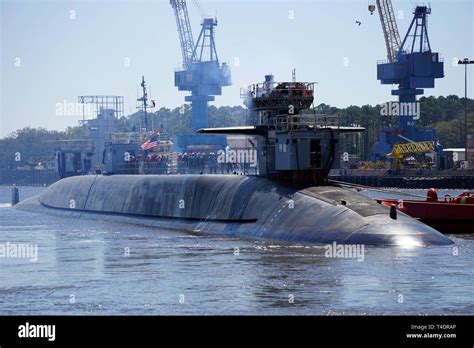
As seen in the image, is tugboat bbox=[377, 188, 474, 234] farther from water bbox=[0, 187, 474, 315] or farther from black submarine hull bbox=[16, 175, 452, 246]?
black submarine hull bbox=[16, 175, 452, 246]

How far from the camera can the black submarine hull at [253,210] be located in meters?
40.0

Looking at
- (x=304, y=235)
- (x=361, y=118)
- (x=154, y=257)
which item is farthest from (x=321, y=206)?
(x=361, y=118)

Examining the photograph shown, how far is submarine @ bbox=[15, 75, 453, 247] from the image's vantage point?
133 feet

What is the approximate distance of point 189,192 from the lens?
55.6 meters

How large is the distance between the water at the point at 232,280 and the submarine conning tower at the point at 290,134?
4.90m

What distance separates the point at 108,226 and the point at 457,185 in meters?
80.4

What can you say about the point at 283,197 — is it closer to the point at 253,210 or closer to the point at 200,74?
the point at 253,210

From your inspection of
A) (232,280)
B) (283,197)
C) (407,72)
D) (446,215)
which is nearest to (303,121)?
(283,197)

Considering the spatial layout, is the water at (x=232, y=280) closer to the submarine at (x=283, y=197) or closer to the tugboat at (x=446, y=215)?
the submarine at (x=283, y=197)

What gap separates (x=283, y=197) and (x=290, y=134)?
327 centimetres

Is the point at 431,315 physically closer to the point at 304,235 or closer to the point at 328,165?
the point at 304,235

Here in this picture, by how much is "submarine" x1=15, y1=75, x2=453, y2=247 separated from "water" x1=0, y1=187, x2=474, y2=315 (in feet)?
3.92

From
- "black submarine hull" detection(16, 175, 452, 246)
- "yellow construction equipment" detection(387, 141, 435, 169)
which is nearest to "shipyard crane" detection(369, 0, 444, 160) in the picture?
"yellow construction equipment" detection(387, 141, 435, 169)

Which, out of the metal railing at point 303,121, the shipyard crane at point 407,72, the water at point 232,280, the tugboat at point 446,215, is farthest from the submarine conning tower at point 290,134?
the shipyard crane at point 407,72
